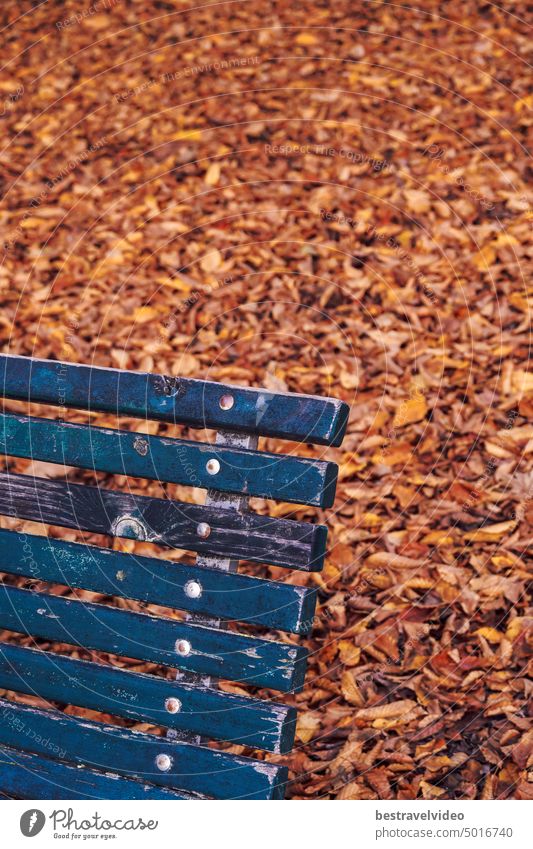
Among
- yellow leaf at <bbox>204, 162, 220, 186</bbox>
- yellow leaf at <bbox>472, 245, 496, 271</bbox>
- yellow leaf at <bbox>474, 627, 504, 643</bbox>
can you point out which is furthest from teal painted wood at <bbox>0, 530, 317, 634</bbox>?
yellow leaf at <bbox>204, 162, 220, 186</bbox>

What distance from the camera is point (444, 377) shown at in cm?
373

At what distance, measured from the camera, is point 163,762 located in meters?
2.00

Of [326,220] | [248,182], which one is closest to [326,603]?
[326,220]

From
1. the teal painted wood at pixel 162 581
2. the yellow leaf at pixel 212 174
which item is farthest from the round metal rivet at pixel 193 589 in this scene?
the yellow leaf at pixel 212 174

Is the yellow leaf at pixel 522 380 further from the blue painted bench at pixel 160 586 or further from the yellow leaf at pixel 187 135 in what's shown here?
the yellow leaf at pixel 187 135

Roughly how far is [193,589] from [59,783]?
51 centimetres

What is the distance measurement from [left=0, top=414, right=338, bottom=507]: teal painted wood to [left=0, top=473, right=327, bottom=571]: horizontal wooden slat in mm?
53

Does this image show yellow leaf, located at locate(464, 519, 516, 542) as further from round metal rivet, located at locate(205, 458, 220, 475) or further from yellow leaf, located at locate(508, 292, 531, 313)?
round metal rivet, located at locate(205, 458, 220, 475)

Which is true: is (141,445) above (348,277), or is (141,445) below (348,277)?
below

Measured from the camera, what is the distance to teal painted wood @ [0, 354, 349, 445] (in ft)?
6.23

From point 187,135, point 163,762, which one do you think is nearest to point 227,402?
point 163,762

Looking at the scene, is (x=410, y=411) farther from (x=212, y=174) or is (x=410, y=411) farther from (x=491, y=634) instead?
(x=212, y=174)

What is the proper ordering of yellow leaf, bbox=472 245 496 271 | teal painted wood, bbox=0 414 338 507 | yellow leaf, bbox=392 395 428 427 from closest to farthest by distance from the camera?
teal painted wood, bbox=0 414 338 507 < yellow leaf, bbox=392 395 428 427 < yellow leaf, bbox=472 245 496 271

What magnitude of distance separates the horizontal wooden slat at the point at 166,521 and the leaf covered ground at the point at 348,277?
1.03 meters
